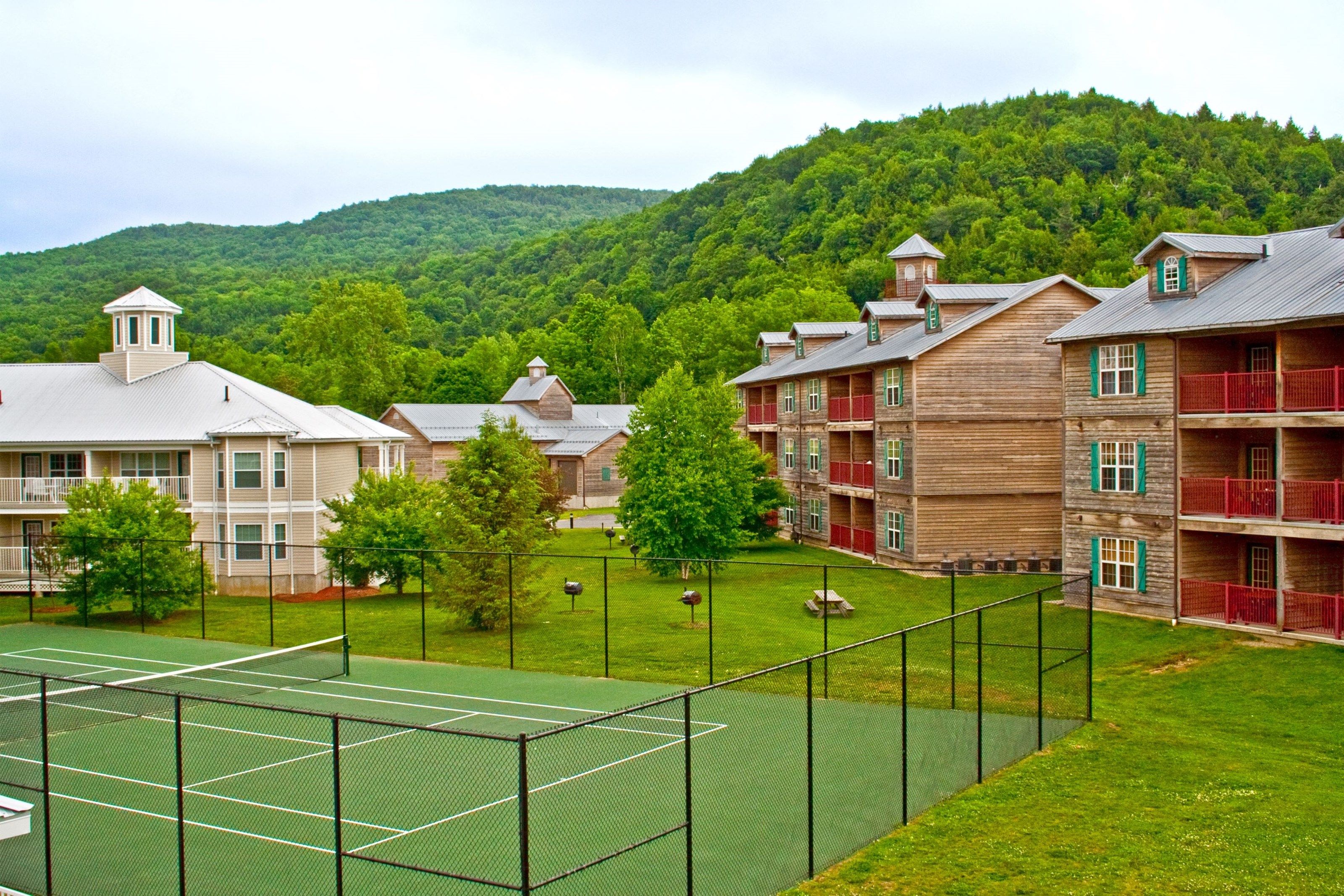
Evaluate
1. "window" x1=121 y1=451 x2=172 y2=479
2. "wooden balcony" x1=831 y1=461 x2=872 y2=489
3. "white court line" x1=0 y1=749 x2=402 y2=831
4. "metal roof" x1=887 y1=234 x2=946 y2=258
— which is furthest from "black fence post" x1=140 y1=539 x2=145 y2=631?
"metal roof" x1=887 y1=234 x2=946 y2=258

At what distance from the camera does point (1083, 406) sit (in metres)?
34.2

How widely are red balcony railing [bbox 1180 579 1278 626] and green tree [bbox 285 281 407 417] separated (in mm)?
83789

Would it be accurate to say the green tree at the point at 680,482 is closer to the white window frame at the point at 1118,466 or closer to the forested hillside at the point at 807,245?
the white window frame at the point at 1118,466

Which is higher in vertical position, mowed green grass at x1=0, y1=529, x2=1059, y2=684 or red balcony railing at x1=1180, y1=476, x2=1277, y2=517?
red balcony railing at x1=1180, y1=476, x2=1277, y2=517

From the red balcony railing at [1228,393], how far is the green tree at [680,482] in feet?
57.4

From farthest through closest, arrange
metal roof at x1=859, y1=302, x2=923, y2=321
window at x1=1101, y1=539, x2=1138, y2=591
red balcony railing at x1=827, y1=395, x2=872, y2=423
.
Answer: metal roof at x1=859, y1=302, x2=923, y2=321 → red balcony railing at x1=827, y1=395, x2=872, y2=423 → window at x1=1101, y1=539, x2=1138, y2=591

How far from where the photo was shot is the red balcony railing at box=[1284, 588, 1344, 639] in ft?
91.5

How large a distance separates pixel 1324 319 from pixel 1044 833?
17034 mm

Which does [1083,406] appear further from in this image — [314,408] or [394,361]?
[394,361]

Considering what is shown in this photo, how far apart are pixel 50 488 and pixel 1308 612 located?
40911 millimetres

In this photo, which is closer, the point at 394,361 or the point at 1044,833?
the point at 1044,833

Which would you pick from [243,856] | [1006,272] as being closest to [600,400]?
[1006,272]

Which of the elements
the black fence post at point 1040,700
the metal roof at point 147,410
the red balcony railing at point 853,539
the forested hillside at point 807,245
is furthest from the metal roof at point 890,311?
the forested hillside at point 807,245

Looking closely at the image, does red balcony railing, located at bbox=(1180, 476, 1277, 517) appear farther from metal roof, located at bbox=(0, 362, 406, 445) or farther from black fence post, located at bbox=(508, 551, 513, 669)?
metal roof, located at bbox=(0, 362, 406, 445)
